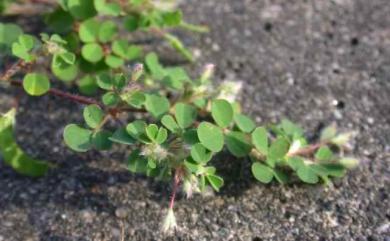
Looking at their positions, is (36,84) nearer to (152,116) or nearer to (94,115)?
(94,115)

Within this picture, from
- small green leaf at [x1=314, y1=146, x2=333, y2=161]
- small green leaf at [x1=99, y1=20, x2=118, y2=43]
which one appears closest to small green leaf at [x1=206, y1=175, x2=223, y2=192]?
small green leaf at [x1=314, y1=146, x2=333, y2=161]

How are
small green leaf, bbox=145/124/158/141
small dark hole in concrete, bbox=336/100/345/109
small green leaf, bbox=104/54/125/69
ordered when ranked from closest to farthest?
small green leaf, bbox=145/124/158/141 → small green leaf, bbox=104/54/125/69 → small dark hole in concrete, bbox=336/100/345/109

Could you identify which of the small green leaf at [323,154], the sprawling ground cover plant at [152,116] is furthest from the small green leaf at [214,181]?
the small green leaf at [323,154]

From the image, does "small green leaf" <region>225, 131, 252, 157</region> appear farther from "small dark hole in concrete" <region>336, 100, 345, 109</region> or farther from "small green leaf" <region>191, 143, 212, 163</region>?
"small dark hole in concrete" <region>336, 100, 345, 109</region>

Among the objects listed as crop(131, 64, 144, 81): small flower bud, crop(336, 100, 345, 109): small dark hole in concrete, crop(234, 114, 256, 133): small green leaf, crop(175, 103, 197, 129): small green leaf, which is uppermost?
crop(131, 64, 144, 81): small flower bud

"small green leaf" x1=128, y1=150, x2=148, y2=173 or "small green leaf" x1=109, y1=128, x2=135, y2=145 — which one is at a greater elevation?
"small green leaf" x1=109, y1=128, x2=135, y2=145

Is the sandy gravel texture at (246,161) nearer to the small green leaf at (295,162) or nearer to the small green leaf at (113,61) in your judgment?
the small green leaf at (295,162)

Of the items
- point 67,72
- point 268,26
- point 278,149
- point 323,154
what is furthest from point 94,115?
point 268,26

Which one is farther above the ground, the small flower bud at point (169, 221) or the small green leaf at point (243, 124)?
the small green leaf at point (243, 124)
